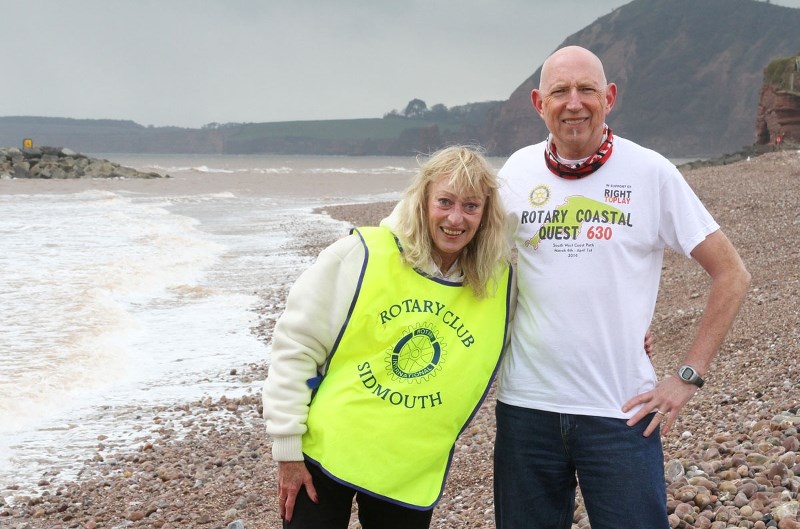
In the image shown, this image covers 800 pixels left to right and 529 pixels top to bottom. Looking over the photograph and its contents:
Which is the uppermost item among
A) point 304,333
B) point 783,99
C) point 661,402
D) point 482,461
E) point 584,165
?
point 783,99

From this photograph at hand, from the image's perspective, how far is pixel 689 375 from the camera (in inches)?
103

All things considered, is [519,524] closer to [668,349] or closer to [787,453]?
[787,453]

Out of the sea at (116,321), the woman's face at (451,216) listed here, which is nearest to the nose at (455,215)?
the woman's face at (451,216)

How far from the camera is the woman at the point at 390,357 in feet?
8.21

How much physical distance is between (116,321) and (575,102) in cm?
876

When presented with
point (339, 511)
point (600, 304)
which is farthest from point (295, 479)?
point (600, 304)

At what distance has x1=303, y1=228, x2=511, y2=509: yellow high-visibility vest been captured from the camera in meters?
2.50

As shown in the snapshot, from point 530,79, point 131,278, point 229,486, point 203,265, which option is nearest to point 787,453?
point 229,486

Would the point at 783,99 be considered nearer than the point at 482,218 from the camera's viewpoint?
No

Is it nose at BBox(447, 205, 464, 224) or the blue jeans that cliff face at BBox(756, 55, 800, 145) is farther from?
nose at BBox(447, 205, 464, 224)

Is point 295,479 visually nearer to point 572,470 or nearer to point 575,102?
point 572,470

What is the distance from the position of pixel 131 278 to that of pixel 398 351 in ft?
39.2

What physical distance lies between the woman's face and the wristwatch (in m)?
0.79

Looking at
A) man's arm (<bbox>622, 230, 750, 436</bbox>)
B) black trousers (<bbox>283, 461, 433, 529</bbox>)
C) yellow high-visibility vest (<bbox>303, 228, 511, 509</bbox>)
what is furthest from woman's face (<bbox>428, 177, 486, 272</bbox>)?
black trousers (<bbox>283, 461, 433, 529</bbox>)
